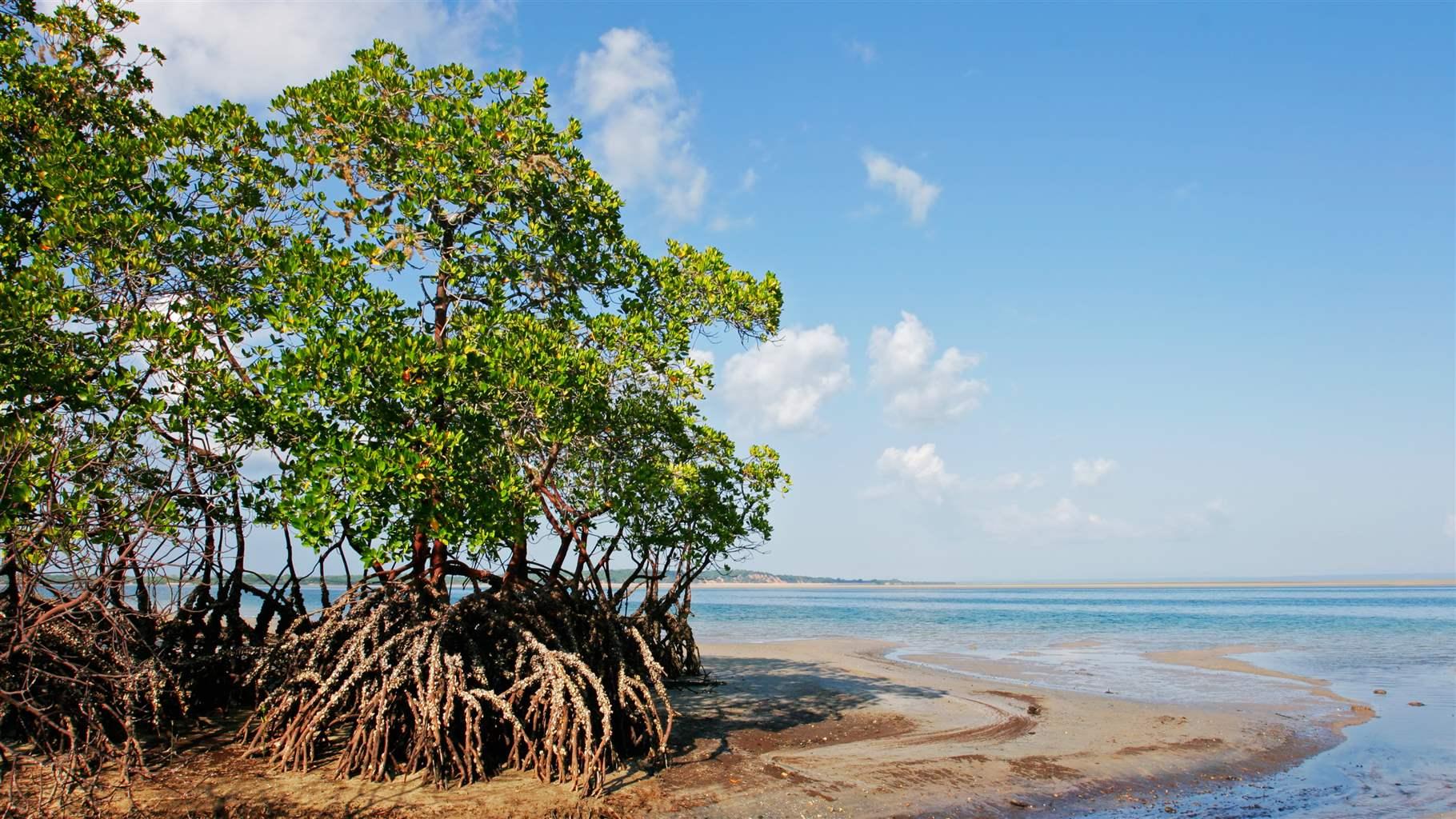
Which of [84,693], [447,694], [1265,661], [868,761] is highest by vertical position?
[84,693]

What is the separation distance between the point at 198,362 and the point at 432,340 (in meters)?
1.98

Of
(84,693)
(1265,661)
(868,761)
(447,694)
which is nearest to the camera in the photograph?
(84,693)

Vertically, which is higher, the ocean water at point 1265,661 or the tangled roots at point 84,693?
the tangled roots at point 84,693

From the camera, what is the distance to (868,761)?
10.1 m

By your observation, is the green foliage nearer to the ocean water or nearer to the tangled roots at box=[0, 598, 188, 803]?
the tangled roots at box=[0, 598, 188, 803]

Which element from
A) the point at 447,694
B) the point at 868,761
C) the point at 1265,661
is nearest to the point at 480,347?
the point at 447,694

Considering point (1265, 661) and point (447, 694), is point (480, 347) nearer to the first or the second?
point (447, 694)

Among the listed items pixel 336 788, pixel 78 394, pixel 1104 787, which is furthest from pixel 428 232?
pixel 1104 787

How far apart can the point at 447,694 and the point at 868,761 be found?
4.71 meters

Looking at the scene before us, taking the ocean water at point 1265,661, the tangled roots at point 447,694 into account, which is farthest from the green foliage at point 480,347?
the ocean water at point 1265,661

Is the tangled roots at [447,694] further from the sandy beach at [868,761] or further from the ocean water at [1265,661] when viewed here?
the ocean water at [1265,661]

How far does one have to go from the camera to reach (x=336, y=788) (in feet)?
26.8

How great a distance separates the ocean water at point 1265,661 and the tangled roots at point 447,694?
203 inches

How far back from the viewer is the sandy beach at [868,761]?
807cm
